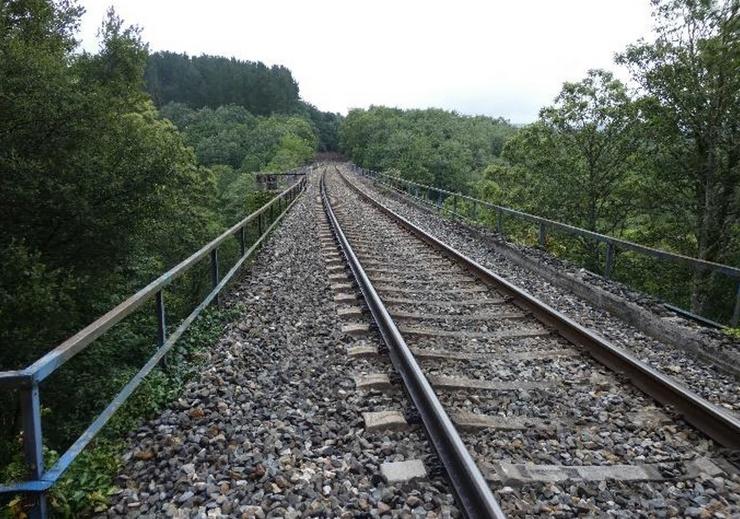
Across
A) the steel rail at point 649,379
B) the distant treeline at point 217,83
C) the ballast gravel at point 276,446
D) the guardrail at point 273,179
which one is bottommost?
the ballast gravel at point 276,446

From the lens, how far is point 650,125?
15.2 m

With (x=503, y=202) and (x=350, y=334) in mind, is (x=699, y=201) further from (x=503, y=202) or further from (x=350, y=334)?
(x=350, y=334)

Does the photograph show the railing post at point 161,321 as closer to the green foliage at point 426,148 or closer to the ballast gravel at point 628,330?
the ballast gravel at point 628,330

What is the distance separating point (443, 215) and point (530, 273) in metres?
7.92

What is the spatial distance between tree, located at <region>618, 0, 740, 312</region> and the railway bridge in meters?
8.29

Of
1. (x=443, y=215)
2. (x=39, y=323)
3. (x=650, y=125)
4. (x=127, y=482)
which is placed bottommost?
(x=39, y=323)

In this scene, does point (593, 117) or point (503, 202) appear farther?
point (503, 202)

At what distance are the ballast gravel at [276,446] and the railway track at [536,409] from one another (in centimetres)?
25

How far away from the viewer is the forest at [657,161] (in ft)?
43.6

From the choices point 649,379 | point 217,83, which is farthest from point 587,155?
point 217,83

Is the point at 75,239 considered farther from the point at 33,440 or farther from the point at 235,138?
the point at 235,138

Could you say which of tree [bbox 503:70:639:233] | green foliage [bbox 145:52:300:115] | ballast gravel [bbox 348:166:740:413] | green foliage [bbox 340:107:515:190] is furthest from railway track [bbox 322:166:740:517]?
green foliage [bbox 145:52:300:115]

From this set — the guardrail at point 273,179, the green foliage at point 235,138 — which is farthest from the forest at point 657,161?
the green foliage at point 235,138

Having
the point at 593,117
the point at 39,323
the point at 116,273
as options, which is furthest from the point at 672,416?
the point at 593,117
